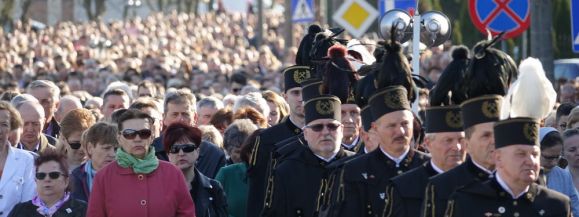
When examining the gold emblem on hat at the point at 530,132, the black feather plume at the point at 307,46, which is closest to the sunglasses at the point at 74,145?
the black feather plume at the point at 307,46

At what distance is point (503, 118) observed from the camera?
920 cm

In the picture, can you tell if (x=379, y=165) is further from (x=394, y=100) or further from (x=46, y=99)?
(x=46, y=99)

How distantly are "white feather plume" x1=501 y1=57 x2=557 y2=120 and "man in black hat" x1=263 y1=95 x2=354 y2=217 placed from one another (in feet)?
8.73

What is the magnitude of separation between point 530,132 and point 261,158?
4.50 meters

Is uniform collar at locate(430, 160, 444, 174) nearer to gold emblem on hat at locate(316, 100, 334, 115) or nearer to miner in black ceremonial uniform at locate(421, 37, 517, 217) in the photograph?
miner in black ceremonial uniform at locate(421, 37, 517, 217)

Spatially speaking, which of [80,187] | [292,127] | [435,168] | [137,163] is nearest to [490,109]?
[435,168]

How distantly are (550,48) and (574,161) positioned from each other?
6.05 metres

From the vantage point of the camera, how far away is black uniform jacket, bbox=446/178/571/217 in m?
9.05

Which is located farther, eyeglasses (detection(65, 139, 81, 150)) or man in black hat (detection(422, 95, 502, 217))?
eyeglasses (detection(65, 139, 81, 150))

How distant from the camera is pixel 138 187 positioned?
11.4 m

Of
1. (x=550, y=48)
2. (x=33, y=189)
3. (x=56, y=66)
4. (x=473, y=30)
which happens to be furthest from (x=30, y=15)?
(x=33, y=189)

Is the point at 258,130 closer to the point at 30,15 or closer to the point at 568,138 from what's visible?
the point at 568,138

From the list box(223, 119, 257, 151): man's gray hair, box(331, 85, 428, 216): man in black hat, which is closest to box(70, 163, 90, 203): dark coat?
box(223, 119, 257, 151): man's gray hair

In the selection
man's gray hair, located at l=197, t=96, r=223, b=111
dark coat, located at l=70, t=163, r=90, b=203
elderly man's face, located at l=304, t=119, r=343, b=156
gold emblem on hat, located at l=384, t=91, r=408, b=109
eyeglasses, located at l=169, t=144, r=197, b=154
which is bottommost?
dark coat, located at l=70, t=163, r=90, b=203
